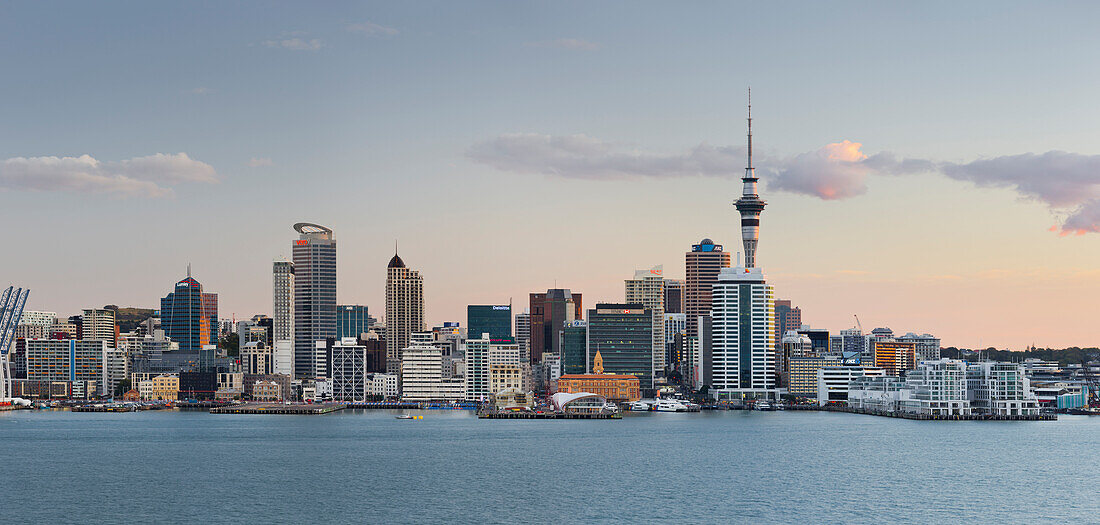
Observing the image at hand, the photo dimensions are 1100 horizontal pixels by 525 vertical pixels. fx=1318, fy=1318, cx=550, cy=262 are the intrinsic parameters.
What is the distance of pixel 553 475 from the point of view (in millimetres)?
82500

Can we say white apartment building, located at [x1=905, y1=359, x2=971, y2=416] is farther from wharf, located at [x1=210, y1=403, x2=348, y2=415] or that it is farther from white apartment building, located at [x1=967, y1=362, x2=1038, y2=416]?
wharf, located at [x1=210, y1=403, x2=348, y2=415]

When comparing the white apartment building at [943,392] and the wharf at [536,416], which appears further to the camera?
the wharf at [536,416]

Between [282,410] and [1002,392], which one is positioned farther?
[282,410]

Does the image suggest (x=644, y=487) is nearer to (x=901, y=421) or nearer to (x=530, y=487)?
(x=530, y=487)

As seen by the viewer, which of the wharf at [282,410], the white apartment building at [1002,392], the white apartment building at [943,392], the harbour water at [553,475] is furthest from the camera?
the wharf at [282,410]

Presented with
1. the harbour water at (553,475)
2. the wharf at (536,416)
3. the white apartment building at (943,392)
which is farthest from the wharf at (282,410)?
the white apartment building at (943,392)

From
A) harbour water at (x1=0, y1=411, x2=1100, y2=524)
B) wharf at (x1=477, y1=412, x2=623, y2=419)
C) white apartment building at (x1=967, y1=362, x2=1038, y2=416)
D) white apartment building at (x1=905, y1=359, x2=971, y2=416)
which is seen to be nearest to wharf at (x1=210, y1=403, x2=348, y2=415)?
wharf at (x1=477, y1=412, x2=623, y2=419)

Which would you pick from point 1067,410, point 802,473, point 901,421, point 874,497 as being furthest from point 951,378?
point 874,497

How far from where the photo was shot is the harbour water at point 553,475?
66062 mm

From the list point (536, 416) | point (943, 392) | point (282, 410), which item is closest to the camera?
point (943, 392)

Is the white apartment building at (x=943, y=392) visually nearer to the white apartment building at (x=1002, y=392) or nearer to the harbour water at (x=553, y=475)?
the white apartment building at (x=1002, y=392)

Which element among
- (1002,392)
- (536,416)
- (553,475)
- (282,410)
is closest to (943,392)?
(1002,392)

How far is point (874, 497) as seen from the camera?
237ft

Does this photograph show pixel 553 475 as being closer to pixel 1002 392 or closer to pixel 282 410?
pixel 1002 392
